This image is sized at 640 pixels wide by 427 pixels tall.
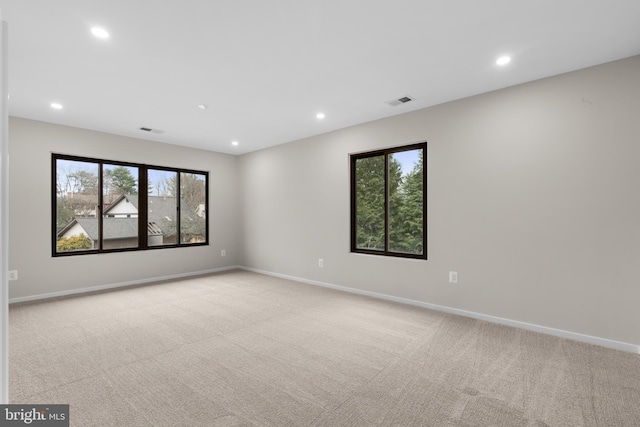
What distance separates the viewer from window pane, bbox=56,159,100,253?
4.46m

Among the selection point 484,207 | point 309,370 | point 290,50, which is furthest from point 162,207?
point 484,207

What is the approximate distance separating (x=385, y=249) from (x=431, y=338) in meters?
1.57

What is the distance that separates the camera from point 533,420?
1721 millimetres

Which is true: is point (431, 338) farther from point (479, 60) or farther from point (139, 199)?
point (139, 199)

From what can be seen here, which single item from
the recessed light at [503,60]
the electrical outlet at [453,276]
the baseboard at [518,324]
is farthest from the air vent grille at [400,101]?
the baseboard at [518,324]

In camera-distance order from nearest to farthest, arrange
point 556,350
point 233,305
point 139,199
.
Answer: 1. point 556,350
2. point 233,305
3. point 139,199

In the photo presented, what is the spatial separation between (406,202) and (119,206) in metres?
4.74

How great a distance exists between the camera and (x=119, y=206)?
5.11 metres

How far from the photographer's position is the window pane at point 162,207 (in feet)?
17.7

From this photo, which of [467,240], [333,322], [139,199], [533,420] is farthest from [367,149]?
[139,199]

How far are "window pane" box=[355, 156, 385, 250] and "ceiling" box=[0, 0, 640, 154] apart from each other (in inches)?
37.0

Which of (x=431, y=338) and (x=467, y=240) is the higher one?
(x=467, y=240)

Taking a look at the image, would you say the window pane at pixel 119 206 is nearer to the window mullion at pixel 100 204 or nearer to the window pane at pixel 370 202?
the window mullion at pixel 100 204

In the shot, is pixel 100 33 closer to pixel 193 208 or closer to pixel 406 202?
pixel 406 202
